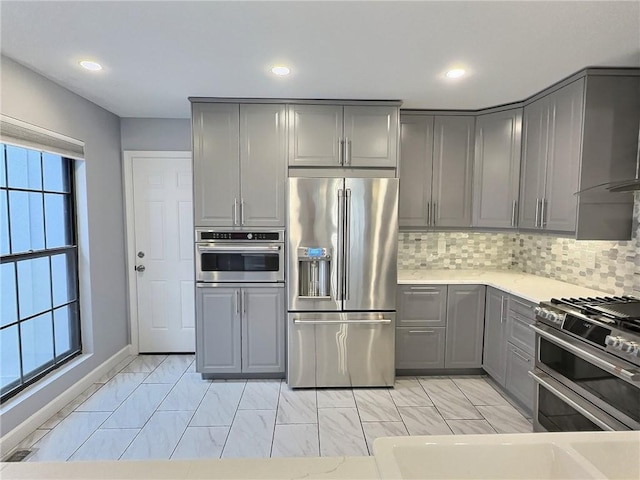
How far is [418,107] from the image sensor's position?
10.9 feet

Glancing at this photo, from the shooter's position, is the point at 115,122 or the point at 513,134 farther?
the point at 115,122

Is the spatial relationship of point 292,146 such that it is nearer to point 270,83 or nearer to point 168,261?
point 270,83

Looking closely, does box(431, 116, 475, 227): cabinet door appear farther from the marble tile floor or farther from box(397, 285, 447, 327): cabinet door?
the marble tile floor

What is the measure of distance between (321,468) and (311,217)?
Result: 2247 mm

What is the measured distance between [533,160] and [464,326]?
5.15ft

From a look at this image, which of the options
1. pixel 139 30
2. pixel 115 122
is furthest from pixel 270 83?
pixel 115 122

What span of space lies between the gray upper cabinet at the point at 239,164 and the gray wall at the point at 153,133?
80 cm

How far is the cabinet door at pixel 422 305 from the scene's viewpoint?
321cm

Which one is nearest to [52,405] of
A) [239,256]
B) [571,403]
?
[239,256]

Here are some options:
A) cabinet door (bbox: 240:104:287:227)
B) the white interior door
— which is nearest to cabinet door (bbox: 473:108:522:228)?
cabinet door (bbox: 240:104:287:227)

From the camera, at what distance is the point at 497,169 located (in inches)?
130

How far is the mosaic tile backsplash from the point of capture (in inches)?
102

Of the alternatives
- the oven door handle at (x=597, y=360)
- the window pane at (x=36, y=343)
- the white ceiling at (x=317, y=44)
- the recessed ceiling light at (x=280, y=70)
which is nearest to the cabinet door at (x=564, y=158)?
the white ceiling at (x=317, y=44)

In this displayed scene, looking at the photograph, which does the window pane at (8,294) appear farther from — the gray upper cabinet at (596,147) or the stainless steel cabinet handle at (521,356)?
the gray upper cabinet at (596,147)
